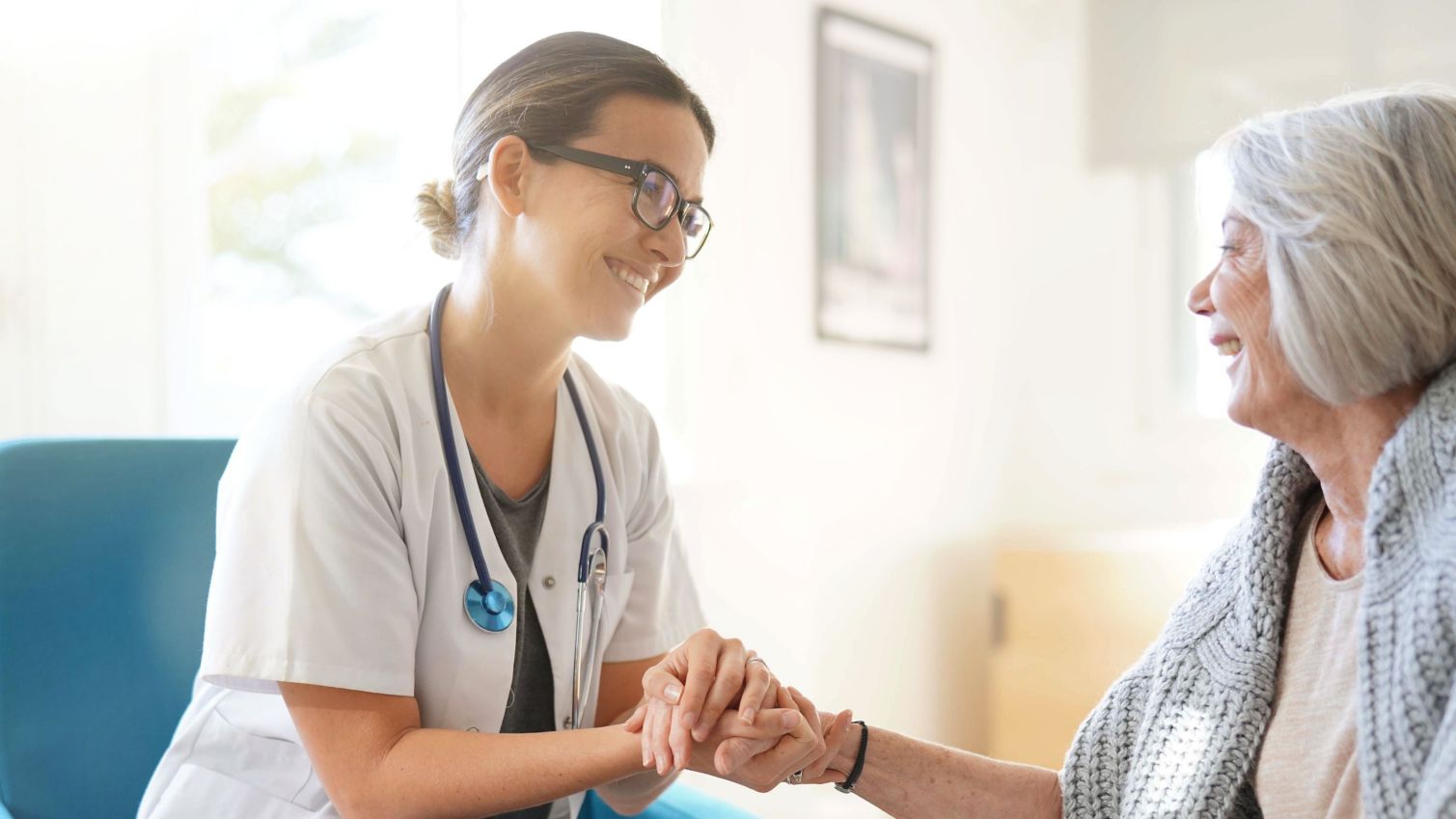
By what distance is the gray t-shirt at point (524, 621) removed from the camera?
58.4 inches

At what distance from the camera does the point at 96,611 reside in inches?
58.1

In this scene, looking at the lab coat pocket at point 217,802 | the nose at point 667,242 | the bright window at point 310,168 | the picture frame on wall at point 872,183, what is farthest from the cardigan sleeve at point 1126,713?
the picture frame on wall at point 872,183

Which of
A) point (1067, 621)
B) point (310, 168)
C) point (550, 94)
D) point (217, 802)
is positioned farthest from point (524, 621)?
point (1067, 621)

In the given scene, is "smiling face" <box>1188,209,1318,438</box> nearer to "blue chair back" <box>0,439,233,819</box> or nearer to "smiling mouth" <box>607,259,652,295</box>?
"smiling mouth" <box>607,259,652,295</box>

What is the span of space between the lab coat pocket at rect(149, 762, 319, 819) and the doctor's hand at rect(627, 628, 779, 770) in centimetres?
39

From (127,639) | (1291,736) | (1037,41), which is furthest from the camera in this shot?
(1037,41)

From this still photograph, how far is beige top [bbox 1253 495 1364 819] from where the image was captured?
3.88 ft

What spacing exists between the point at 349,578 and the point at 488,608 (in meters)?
0.17

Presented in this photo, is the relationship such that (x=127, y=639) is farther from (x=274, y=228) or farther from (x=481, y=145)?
(x=274, y=228)

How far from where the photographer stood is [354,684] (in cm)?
127

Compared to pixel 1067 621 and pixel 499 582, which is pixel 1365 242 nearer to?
pixel 499 582

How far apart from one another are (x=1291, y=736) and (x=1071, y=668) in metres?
2.57

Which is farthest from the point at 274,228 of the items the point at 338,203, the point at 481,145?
the point at 481,145

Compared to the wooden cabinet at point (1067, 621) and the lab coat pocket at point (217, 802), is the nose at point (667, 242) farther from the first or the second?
the wooden cabinet at point (1067, 621)
